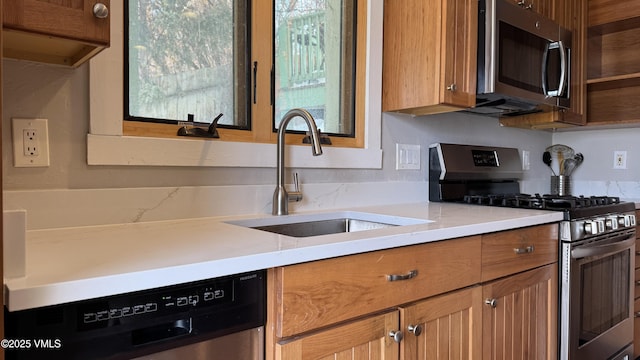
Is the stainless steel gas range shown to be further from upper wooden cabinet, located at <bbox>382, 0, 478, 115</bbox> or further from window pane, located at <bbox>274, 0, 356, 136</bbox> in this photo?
window pane, located at <bbox>274, 0, 356, 136</bbox>

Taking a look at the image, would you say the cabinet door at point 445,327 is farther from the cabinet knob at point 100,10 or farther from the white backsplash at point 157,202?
the cabinet knob at point 100,10

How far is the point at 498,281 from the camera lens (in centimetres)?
146

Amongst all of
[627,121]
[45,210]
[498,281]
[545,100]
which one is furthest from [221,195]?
[627,121]

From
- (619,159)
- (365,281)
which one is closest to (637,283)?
(619,159)

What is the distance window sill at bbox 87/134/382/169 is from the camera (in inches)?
48.6

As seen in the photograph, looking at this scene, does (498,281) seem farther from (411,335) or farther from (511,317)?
(411,335)

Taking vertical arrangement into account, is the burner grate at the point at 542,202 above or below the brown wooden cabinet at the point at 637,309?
above

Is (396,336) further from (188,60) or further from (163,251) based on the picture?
(188,60)

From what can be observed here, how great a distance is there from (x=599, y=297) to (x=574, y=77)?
1193 mm

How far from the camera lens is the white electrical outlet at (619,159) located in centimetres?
268

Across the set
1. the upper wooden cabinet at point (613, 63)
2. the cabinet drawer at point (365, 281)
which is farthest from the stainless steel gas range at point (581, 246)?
the upper wooden cabinet at point (613, 63)

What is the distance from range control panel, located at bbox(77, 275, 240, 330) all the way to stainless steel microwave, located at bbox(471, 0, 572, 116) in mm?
1448

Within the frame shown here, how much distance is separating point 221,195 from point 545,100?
5.20 feet

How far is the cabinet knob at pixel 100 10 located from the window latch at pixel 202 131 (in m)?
0.50
